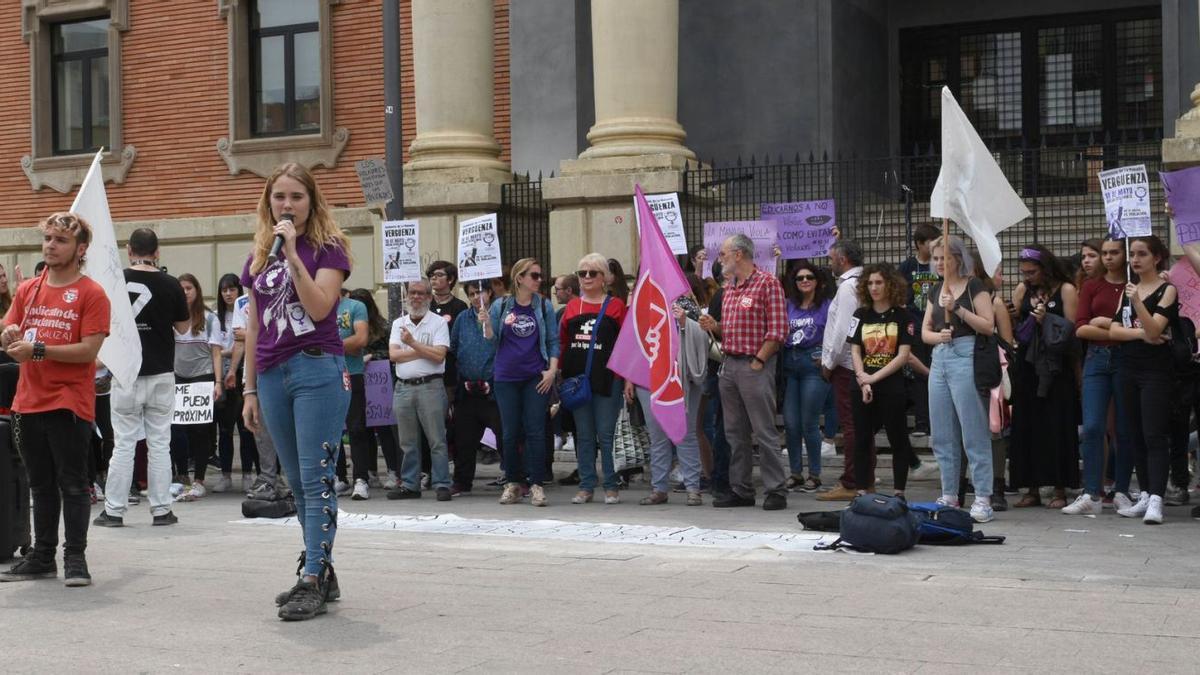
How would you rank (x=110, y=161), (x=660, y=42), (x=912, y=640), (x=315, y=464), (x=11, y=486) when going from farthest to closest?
(x=110, y=161)
(x=660, y=42)
(x=11, y=486)
(x=315, y=464)
(x=912, y=640)

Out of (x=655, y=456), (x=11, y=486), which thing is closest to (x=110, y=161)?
(x=655, y=456)

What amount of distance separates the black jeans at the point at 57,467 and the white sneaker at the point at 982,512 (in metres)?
5.93

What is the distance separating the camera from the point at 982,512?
1115 cm

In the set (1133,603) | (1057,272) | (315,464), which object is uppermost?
(1057,272)

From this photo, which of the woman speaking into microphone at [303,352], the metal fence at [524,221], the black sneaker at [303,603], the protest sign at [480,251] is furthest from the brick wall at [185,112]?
the black sneaker at [303,603]

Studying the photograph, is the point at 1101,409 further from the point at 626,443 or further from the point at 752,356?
the point at 626,443

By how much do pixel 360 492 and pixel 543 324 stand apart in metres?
2.37

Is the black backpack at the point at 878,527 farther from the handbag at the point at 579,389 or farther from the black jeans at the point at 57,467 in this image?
the black jeans at the point at 57,467

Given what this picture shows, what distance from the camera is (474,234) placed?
1473cm

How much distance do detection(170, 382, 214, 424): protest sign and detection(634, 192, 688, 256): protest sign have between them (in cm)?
432

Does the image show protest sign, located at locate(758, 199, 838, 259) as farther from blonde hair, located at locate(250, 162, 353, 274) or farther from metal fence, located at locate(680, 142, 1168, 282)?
blonde hair, located at locate(250, 162, 353, 274)

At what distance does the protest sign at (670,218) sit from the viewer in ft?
47.6

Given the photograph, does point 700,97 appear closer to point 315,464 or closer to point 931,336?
point 931,336

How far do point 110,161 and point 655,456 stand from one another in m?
14.0
